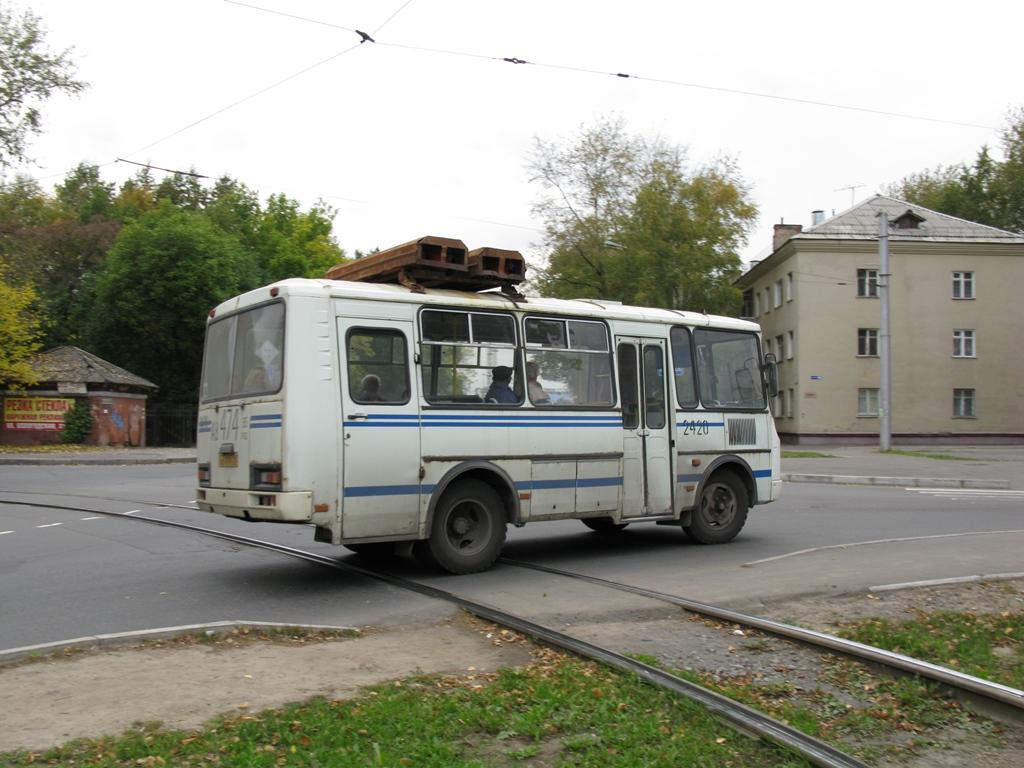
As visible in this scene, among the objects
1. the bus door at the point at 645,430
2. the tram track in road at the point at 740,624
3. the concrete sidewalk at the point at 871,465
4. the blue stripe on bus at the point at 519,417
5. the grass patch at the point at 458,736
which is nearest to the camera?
the grass patch at the point at 458,736

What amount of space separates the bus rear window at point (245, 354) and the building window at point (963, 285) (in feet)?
145

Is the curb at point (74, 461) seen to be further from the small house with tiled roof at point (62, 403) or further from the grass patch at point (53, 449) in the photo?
the small house with tiled roof at point (62, 403)

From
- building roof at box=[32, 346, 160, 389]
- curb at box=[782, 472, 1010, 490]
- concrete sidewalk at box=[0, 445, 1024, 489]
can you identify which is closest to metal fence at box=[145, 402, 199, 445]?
building roof at box=[32, 346, 160, 389]

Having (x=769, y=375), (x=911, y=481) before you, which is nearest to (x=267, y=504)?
(x=769, y=375)

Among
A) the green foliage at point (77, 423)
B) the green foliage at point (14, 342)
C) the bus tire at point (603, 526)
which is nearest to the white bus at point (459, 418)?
the bus tire at point (603, 526)

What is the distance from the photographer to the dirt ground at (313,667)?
16.2ft

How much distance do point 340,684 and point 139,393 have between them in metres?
36.2

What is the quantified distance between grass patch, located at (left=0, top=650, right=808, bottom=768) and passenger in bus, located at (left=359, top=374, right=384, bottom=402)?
3.59m

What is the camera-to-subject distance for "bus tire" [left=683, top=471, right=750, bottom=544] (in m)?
11.6

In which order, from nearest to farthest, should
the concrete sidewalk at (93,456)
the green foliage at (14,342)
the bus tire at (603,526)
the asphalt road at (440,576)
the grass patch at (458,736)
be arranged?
the grass patch at (458,736) < the asphalt road at (440,576) < the bus tire at (603,526) < the concrete sidewalk at (93,456) < the green foliage at (14,342)

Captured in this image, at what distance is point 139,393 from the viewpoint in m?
39.2

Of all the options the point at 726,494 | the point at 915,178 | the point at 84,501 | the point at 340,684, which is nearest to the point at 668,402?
the point at 726,494

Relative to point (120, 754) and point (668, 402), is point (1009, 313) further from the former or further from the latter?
point (120, 754)

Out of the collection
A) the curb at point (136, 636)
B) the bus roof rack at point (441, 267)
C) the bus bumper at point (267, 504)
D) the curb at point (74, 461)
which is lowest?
the curb at point (136, 636)
